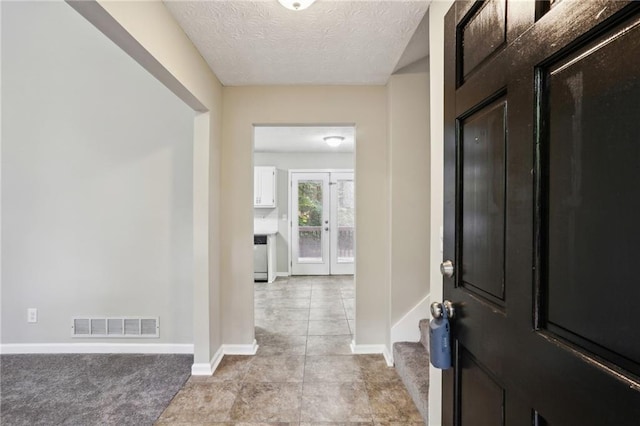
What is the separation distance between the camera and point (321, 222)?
5789 millimetres

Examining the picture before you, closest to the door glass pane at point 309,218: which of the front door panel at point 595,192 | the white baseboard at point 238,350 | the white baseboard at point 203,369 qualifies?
the white baseboard at point 238,350

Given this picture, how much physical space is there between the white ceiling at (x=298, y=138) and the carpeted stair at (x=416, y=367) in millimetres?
2557

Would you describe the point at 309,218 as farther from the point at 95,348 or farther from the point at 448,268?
the point at 448,268

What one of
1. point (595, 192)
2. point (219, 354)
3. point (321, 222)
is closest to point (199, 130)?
point (219, 354)

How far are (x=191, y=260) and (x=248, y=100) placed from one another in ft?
4.91

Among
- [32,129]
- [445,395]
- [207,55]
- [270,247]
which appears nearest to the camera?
[445,395]

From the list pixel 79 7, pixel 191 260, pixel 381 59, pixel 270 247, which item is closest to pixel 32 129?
pixel 191 260

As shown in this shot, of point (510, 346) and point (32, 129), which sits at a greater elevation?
point (32, 129)

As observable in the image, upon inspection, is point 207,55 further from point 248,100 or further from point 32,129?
point 32,129

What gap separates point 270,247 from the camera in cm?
531

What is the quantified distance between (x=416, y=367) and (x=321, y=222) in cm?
387

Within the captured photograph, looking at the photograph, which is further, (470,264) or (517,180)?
(470,264)

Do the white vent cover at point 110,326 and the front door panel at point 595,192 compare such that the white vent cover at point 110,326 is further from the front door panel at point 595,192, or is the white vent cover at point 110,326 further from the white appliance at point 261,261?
the front door panel at point 595,192

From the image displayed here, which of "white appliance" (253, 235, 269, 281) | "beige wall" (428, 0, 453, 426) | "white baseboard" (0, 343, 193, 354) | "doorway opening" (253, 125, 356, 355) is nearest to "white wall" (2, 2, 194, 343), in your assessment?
"white baseboard" (0, 343, 193, 354)
